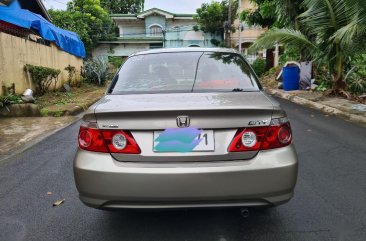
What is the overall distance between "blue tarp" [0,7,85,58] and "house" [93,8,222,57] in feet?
43.9

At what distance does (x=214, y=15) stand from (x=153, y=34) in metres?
6.57

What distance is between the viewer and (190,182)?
2.69 metres

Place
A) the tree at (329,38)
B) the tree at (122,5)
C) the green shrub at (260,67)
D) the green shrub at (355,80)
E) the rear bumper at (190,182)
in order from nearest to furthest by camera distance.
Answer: the rear bumper at (190,182)
the tree at (329,38)
the green shrub at (355,80)
the green shrub at (260,67)
the tree at (122,5)

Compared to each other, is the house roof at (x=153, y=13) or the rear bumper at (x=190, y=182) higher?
the house roof at (x=153, y=13)

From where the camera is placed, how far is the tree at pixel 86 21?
1170 inches

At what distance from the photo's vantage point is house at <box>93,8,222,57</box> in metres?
33.2

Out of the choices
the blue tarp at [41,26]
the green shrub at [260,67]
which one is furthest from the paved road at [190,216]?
the green shrub at [260,67]

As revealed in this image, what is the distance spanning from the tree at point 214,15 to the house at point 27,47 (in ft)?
46.7

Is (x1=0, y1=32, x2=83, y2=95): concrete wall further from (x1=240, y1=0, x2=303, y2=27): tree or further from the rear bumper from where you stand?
(x1=240, y1=0, x2=303, y2=27): tree

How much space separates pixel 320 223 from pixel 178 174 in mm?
1487

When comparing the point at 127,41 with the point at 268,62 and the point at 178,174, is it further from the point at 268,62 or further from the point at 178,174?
the point at 178,174

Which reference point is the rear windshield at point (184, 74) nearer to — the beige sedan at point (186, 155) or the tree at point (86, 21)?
the beige sedan at point (186, 155)

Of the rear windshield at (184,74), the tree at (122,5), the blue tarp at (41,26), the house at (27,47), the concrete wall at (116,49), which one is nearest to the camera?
the rear windshield at (184,74)

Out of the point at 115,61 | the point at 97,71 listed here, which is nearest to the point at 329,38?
the point at 97,71
